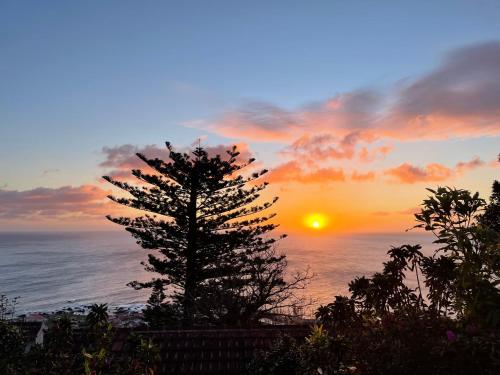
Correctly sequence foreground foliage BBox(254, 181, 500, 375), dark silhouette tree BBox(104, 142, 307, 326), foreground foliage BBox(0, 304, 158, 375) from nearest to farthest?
foreground foliage BBox(254, 181, 500, 375), foreground foliage BBox(0, 304, 158, 375), dark silhouette tree BBox(104, 142, 307, 326)

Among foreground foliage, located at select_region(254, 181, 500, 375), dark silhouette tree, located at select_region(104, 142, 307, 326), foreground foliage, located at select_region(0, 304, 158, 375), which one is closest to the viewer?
foreground foliage, located at select_region(254, 181, 500, 375)

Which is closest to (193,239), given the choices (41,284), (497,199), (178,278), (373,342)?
(178,278)

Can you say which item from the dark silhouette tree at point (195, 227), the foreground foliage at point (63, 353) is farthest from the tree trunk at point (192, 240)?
the foreground foliage at point (63, 353)

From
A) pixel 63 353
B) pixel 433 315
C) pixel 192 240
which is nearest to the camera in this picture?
pixel 433 315

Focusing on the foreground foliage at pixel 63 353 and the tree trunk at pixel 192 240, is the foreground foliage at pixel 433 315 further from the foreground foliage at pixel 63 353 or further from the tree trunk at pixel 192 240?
the tree trunk at pixel 192 240

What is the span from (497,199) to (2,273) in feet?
275

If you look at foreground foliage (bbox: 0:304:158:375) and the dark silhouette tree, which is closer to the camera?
foreground foliage (bbox: 0:304:158:375)

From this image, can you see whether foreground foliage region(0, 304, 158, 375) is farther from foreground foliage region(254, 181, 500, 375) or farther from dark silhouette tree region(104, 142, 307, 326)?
dark silhouette tree region(104, 142, 307, 326)

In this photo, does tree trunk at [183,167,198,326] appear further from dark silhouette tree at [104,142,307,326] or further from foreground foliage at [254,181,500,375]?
foreground foliage at [254,181,500,375]

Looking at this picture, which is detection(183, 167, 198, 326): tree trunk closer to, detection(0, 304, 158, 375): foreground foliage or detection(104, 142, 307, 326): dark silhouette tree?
detection(104, 142, 307, 326): dark silhouette tree

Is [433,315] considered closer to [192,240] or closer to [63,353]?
[63,353]

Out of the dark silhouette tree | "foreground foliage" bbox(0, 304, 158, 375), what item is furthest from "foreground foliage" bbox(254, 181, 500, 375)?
the dark silhouette tree

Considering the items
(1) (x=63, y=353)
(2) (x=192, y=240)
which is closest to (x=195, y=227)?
(2) (x=192, y=240)

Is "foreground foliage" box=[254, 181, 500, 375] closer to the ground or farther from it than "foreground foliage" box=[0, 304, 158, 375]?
farther from it
